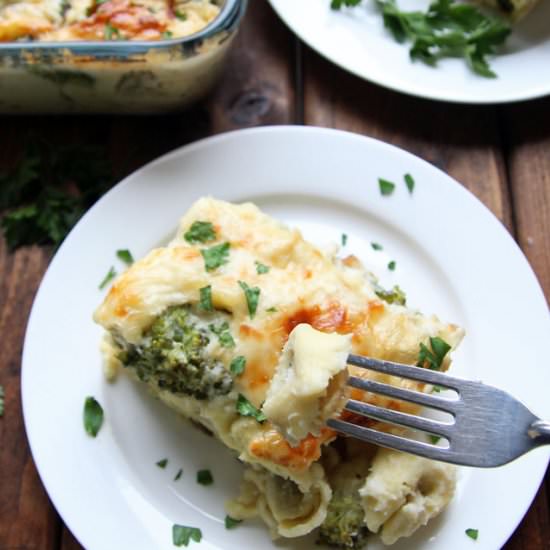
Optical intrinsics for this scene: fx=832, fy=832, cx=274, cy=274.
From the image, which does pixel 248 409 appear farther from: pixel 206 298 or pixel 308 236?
pixel 308 236

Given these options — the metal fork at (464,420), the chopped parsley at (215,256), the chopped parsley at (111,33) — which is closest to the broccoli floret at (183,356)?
the chopped parsley at (215,256)

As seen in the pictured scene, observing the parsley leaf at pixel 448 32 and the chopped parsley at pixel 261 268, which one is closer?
the chopped parsley at pixel 261 268

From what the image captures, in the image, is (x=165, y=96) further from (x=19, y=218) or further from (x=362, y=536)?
(x=362, y=536)

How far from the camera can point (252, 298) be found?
87.8 inches

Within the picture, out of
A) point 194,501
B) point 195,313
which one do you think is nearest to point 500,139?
point 195,313

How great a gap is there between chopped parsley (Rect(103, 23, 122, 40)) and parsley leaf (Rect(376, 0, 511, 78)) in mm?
944

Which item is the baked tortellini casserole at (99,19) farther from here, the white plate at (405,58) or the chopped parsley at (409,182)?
the chopped parsley at (409,182)

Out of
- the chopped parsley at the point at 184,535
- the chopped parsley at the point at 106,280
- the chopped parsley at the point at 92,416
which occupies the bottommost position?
the chopped parsley at the point at 184,535

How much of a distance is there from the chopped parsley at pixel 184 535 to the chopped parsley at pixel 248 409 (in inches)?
18.1

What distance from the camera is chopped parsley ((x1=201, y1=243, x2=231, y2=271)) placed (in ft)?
7.55

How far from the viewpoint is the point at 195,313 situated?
228 centimetres

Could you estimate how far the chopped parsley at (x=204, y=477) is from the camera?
2.51 metres

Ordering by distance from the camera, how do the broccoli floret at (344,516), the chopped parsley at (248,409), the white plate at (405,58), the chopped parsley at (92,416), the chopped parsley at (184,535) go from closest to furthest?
the chopped parsley at (248,409), the broccoli floret at (344,516), the chopped parsley at (184,535), the chopped parsley at (92,416), the white plate at (405,58)

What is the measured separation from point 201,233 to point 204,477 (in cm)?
74
